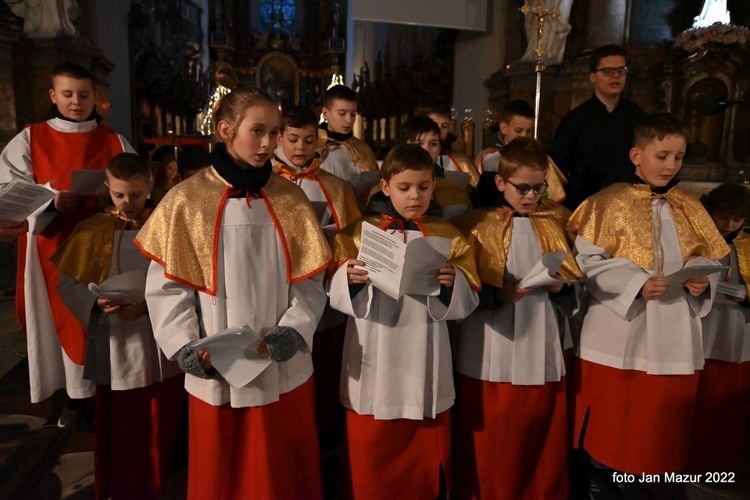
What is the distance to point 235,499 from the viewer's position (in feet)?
6.76

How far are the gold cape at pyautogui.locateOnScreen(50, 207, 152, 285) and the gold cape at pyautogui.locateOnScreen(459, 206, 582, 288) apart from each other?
149cm

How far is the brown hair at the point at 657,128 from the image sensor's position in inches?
92.7

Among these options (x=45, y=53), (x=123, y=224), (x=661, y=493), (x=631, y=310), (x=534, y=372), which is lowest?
(x=661, y=493)

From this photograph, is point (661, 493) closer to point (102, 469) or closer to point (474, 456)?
point (474, 456)

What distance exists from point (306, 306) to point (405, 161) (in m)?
0.65

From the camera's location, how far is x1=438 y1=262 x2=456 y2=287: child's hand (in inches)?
82.8

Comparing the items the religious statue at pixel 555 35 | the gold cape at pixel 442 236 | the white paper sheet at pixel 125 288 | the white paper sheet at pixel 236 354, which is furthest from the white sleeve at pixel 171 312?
the religious statue at pixel 555 35

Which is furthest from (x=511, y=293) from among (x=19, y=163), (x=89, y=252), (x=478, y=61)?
(x=478, y=61)

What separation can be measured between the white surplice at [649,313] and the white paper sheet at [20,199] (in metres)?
A: 2.31

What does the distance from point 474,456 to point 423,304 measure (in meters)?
0.78

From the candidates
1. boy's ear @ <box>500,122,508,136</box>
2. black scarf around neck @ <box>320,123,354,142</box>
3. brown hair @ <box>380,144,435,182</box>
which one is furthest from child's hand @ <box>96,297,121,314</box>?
boy's ear @ <box>500,122,508,136</box>

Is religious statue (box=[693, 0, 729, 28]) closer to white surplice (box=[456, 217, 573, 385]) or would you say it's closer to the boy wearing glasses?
the boy wearing glasses

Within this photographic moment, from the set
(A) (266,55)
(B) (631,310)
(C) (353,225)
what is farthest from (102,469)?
(A) (266,55)

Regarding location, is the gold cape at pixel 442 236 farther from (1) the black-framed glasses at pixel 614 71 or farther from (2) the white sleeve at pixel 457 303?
(1) the black-framed glasses at pixel 614 71
